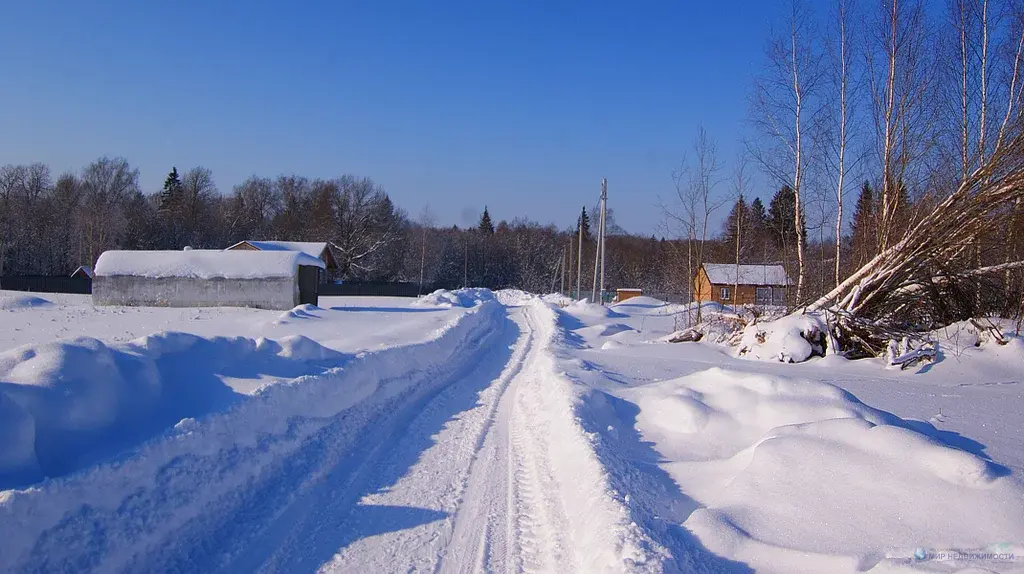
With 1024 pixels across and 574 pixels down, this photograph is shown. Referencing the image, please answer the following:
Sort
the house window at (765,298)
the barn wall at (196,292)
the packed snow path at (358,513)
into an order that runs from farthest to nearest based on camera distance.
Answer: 1. the barn wall at (196,292)
2. the house window at (765,298)
3. the packed snow path at (358,513)

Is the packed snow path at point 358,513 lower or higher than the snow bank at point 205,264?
lower

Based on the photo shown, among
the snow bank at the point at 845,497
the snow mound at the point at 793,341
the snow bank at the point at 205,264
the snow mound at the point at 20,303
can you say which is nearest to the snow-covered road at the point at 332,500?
the snow bank at the point at 845,497

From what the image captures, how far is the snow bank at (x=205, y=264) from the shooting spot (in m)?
29.0

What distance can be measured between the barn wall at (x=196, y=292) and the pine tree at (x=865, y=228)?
2291 cm

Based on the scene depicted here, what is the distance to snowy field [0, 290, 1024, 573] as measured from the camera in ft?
13.1

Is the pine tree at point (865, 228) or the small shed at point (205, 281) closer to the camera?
the pine tree at point (865, 228)

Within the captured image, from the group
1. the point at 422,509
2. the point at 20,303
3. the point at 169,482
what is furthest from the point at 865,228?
A: the point at 20,303

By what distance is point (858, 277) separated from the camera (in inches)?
492

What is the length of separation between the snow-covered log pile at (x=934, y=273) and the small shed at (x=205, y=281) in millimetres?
23447

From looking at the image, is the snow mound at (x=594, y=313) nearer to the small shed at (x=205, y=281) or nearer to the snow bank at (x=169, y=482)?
the small shed at (x=205, y=281)

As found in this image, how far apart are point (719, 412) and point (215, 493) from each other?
17.6 ft

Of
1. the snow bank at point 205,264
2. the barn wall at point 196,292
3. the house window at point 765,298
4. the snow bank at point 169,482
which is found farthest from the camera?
the snow bank at point 205,264

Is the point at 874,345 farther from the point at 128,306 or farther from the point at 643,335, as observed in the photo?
the point at 128,306

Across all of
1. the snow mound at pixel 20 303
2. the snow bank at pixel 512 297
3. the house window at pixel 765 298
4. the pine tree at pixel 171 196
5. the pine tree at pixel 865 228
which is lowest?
the snow mound at pixel 20 303
